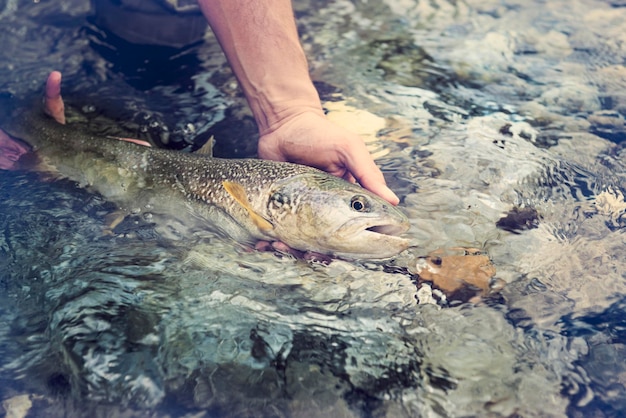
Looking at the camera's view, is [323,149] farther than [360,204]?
Yes

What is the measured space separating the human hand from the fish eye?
299 mm

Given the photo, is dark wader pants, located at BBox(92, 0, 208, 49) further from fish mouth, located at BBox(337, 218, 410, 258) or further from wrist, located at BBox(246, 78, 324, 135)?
fish mouth, located at BBox(337, 218, 410, 258)

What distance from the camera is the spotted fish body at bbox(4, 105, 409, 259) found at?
119 inches

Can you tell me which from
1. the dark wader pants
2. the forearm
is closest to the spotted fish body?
the forearm

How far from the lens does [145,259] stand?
314cm

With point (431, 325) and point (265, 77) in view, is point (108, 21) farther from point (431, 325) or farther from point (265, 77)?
point (431, 325)

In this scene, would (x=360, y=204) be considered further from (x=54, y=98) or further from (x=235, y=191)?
(x=54, y=98)

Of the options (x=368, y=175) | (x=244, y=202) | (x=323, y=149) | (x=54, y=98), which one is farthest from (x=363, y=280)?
(x=54, y=98)

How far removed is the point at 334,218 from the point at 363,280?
1.30 feet

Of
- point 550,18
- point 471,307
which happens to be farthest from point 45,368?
point 550,18

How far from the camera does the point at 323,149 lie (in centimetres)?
367

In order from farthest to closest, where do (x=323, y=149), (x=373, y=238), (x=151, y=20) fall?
(x=151, y=20)
(x=323, y=149)
(x=373, y=238)

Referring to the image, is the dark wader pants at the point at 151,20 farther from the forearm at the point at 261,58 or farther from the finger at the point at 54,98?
the finger at the point at 54,98

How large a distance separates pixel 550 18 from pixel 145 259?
5.53 meters
